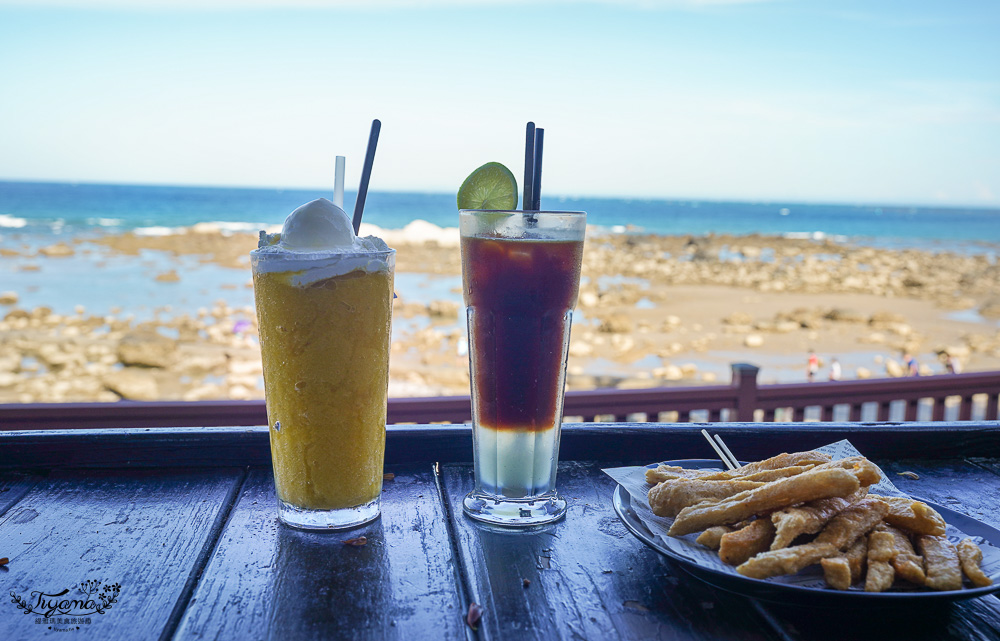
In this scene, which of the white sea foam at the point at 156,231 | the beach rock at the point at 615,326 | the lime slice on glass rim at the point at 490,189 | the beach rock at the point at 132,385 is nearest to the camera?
the lime slice on glass rim at the point at 490,189

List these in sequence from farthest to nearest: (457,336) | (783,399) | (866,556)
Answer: (457,336), (783,399), (866,556)

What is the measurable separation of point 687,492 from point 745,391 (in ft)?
5.22

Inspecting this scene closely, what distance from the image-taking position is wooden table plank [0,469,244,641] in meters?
0.72

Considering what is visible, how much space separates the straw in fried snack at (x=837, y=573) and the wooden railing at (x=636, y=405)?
2.78 feet

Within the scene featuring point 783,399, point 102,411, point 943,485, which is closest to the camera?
point 943,485

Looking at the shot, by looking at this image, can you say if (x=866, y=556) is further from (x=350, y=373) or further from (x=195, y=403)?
(x=195, y=403)

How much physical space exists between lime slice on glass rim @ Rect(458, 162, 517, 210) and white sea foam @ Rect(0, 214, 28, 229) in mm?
26367

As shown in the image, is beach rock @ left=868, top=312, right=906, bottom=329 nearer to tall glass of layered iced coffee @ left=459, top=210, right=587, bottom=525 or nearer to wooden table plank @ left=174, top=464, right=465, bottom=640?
tall glass of layered iced coffee @ left=459, top=210, right=587, bottom=525

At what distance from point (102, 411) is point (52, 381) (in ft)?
17.8

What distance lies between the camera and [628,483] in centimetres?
97

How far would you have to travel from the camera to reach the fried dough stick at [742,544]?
749 millimetres

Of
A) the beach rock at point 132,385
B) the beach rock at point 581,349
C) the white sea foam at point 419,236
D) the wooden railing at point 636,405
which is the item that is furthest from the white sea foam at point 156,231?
the wooden railing at point 636,405

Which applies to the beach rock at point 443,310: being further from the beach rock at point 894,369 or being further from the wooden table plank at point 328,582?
the wooden table plank at point 328,582

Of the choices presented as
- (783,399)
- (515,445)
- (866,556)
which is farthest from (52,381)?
(866,556)
